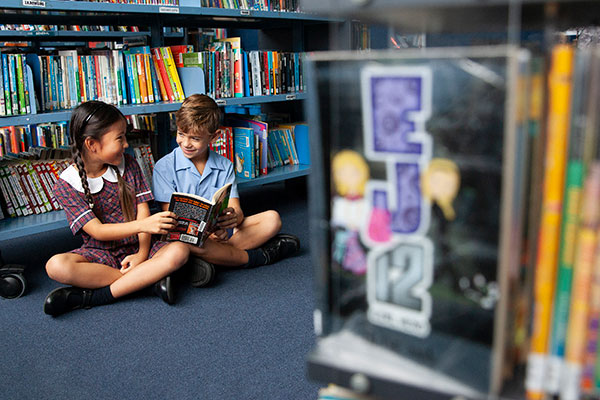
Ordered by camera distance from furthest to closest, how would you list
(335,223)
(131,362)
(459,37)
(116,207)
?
(116,207)
(131,362)
(459,37)
(335,223)

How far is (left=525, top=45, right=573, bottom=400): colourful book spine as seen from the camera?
1.39 ft

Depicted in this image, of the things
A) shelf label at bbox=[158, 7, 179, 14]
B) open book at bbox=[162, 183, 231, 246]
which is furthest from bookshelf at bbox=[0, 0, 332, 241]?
open book at bbox=[162, 183, 231, 246]

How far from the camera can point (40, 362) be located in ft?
5.44

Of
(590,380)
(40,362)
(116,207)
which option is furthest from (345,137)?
(116,207)

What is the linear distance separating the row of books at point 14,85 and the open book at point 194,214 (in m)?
0.82

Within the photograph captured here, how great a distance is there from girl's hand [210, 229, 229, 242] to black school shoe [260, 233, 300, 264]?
0.17 m

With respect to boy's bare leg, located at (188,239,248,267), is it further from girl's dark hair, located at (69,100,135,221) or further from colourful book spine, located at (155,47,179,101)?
colourful book spine, located at (155,47,179,101)

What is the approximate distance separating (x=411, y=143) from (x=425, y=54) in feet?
0.24

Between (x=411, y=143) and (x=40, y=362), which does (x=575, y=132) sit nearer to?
(x=411, y=143)

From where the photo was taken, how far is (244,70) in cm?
299

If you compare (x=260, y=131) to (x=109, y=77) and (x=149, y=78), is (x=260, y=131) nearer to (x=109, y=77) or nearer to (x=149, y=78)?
(x=149, y=78)

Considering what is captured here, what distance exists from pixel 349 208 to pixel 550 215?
0.17 meters

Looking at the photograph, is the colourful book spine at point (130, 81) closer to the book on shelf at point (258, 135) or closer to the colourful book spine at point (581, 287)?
the book on shelf at point (258, 135)

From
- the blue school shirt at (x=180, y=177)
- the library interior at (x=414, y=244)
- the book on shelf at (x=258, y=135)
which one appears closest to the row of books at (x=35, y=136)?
the book on shelf at (x=258, y=135)
